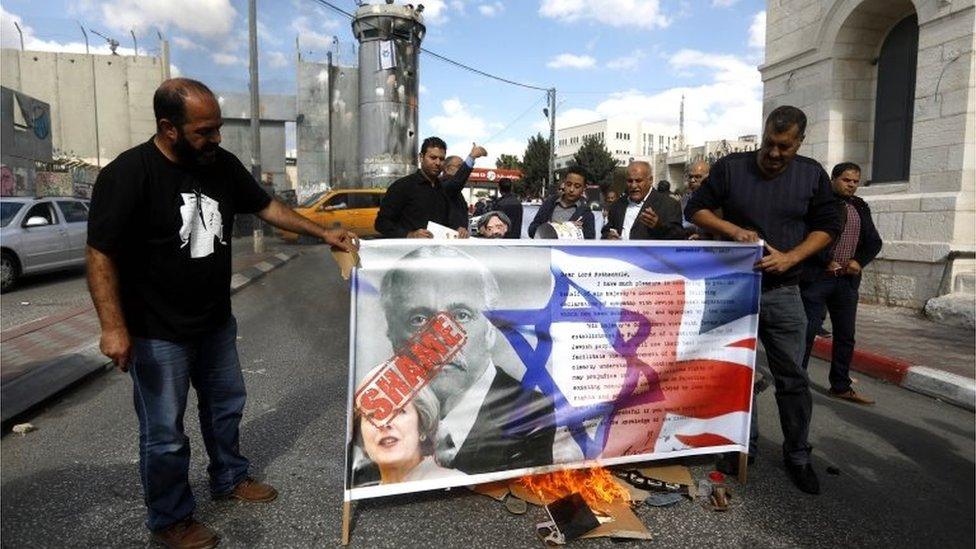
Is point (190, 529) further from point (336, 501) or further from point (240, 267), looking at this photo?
point (240, 267)

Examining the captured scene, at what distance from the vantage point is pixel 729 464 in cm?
342

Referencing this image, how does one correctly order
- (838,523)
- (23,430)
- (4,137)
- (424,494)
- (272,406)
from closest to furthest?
1. (838,523)
2. (424,494)
3. (23,430)
4. (272,406)
5. (4,137)

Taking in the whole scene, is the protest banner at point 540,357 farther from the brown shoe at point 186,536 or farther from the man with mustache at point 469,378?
the brown shoe at point 186,536

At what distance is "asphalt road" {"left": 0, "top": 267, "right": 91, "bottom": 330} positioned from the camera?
26.1 feet

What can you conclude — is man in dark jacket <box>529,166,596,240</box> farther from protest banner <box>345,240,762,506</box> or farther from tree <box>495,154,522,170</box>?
tree <box>495,154,522,170</box>

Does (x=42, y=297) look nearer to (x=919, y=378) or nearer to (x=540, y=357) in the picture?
(x=540, y=357)

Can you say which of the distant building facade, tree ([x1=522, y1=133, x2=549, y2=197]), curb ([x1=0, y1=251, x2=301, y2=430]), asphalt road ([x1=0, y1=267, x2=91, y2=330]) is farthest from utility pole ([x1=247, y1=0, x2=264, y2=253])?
the distant building facade

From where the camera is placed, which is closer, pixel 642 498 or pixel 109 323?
pixel 109 323

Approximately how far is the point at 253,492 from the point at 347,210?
1705cm

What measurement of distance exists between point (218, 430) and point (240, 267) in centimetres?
1077

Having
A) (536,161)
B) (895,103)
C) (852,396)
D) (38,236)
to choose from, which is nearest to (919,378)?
(852,396)

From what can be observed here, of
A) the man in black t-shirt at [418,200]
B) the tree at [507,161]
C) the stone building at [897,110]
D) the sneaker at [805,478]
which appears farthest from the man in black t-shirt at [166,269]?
the tree at [507,161]

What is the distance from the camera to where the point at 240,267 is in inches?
506

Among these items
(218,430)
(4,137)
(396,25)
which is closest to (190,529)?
(218,430)
